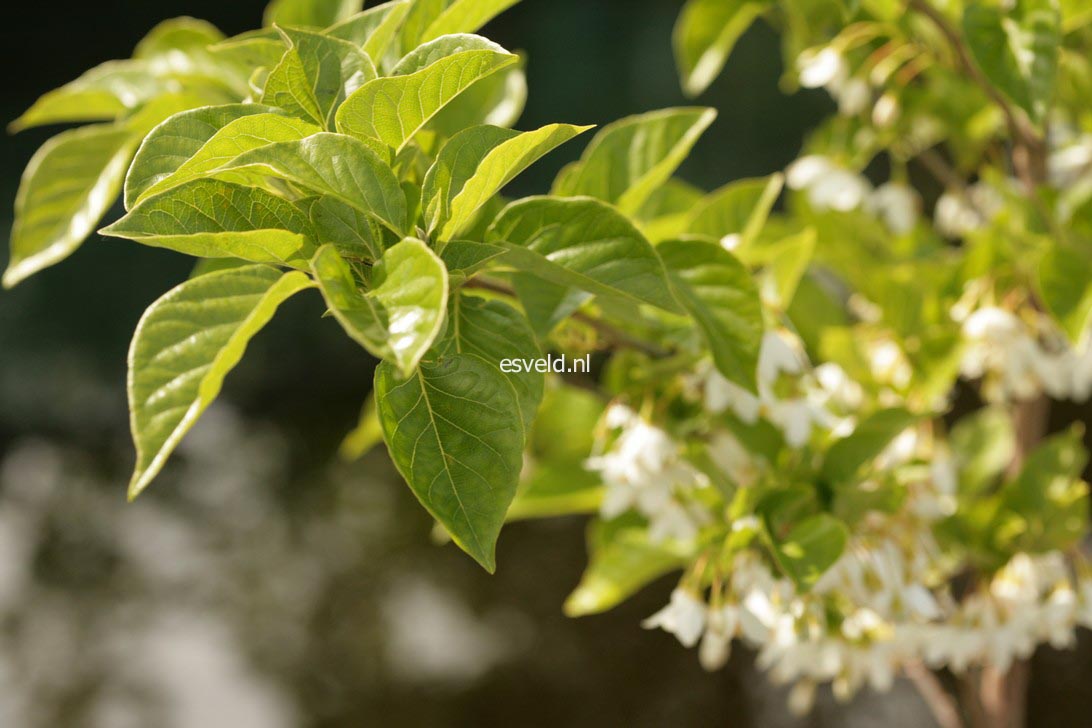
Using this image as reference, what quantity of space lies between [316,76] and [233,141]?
4cm

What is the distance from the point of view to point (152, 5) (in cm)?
138

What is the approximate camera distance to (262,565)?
137 cm

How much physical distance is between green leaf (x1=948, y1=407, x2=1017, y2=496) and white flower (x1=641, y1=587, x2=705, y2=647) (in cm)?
29

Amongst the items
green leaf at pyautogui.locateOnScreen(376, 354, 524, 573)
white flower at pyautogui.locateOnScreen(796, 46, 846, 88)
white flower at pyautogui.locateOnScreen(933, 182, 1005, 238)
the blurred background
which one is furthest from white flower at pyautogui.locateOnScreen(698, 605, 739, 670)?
the blurred background

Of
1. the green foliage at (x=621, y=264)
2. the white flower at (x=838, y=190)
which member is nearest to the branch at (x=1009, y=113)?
the green foliage at (x=621, y=264)

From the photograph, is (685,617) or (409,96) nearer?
(409,96)

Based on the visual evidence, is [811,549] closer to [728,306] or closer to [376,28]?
[728,306]

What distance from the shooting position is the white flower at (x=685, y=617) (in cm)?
46

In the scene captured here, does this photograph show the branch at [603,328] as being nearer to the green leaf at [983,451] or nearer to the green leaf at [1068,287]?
the green leaf at [1068,287]

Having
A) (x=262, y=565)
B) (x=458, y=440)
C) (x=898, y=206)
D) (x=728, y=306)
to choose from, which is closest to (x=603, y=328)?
(x=728, y=306)

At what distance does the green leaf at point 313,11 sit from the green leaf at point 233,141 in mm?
230

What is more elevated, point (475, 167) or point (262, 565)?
point (475, 167)

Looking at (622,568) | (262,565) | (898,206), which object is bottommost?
(262,565)

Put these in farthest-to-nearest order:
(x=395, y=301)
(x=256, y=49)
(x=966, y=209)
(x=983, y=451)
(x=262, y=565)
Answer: (x=262, y=565), (x=966, y=209), (x=983, y=451), (x=256, y=49), (x=395, y=301)
